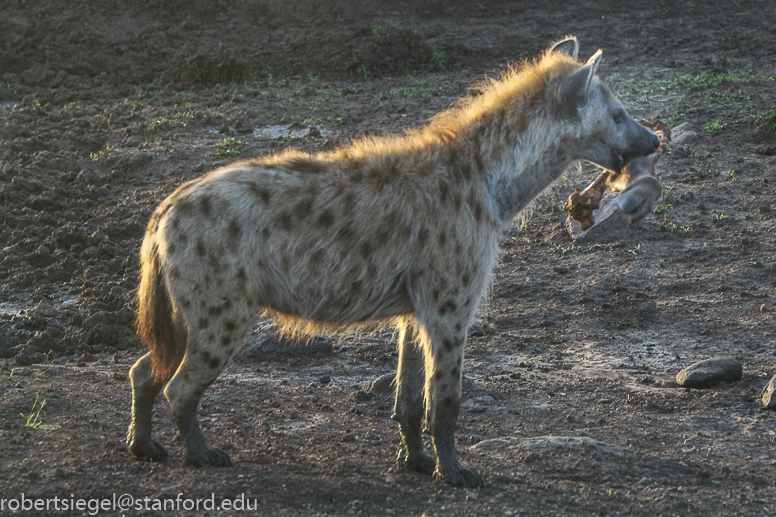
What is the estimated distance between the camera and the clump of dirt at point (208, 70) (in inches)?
387

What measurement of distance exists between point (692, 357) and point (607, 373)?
1.60 ft

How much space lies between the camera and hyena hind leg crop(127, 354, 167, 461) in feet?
11.5

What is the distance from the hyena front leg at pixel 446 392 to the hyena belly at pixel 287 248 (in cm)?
21

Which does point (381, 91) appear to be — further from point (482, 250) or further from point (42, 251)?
point (482, 250)

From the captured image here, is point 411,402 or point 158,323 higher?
point 158,323

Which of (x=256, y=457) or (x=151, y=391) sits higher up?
(x=151, y=391)

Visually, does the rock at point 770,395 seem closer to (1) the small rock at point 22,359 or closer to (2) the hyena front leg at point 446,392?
(2) the hyena front leg at point 446,392

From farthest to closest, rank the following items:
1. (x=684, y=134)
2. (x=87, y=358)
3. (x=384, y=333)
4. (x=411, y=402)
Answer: (x=684, y=134) → (x=384, y=333) → (x=87, y=358) → (x=411, y=402)

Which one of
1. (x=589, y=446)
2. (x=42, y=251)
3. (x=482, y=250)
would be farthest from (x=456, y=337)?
(x=42, y=251)

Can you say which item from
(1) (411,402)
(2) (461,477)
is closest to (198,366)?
(1) (411,402)

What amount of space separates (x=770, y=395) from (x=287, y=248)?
7.79ft

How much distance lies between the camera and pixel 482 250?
3.48 metres

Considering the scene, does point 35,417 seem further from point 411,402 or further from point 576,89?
point 576,89

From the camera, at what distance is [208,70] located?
9891 millimetres
